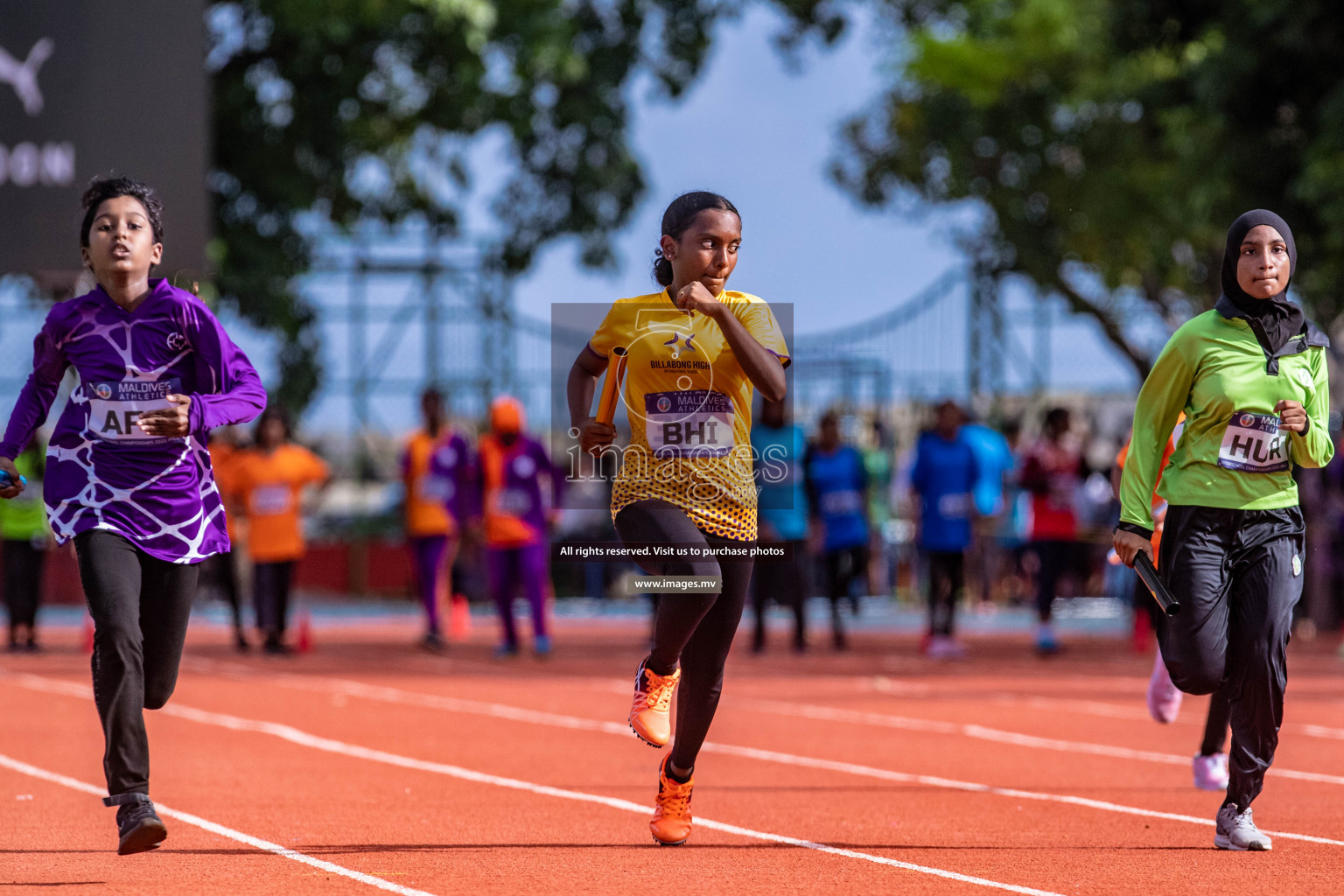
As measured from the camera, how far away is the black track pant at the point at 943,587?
15195 millimetres

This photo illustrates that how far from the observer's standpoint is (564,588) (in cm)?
2297

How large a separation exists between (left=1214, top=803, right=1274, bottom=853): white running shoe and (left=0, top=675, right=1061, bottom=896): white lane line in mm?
1032

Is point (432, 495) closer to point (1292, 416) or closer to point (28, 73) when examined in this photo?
point (28, 73)

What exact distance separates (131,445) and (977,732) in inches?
227

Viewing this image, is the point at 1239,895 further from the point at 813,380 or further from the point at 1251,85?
the point at 813,380

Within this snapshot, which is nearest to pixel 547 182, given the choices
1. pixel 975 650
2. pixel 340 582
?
pixel 340 582

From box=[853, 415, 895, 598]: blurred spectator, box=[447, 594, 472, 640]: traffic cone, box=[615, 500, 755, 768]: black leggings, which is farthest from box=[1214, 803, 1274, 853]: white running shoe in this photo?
box=[853, 415, 895, 598]: blurred spectator

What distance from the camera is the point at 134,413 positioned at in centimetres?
601

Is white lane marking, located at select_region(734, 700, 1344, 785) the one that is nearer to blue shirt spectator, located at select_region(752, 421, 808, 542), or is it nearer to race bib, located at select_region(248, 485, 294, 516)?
blue shirt spectator, located at select_region(752, 421, 808, 542)

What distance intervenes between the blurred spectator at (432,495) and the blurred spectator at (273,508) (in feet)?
2.98

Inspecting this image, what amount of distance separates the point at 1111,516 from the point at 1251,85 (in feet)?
19.7

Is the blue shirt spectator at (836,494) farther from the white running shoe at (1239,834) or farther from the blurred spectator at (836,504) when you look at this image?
the white running shoe at (1239,834)

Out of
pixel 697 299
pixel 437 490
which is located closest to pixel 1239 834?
pixel 697 299

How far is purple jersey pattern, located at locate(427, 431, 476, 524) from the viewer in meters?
15.3
